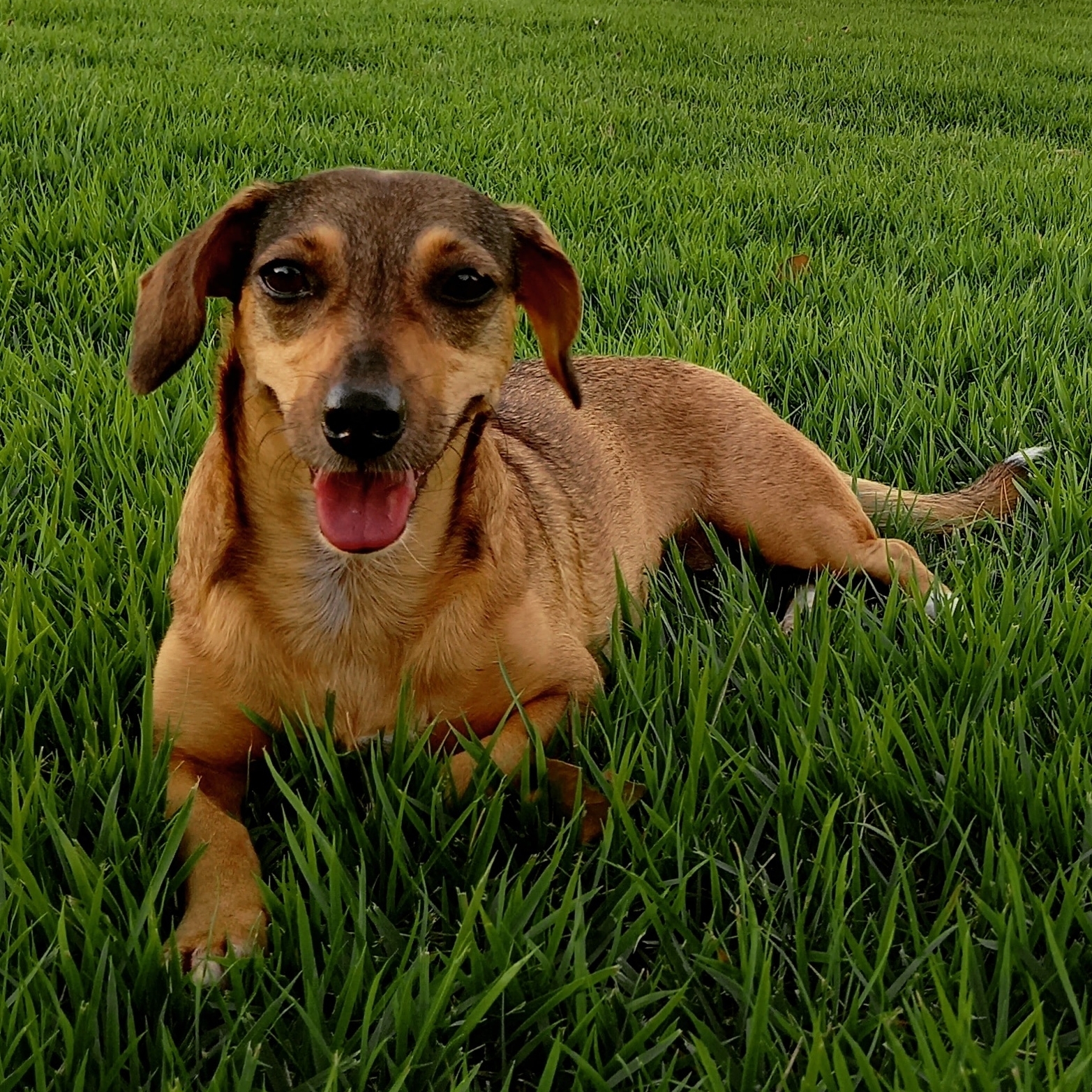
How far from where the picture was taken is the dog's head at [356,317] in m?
2.03

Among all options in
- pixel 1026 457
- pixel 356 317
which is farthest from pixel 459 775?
pixel 1026 457

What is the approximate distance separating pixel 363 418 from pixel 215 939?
35.4 inches

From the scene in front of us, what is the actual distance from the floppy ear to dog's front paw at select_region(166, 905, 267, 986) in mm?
1417

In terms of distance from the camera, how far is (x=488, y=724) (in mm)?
2361

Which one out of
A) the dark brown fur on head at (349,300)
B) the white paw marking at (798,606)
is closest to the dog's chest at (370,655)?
the dark brown fur on head at (349,300)

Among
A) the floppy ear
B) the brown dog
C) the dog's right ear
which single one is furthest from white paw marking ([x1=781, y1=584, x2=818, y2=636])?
the dog's right ear

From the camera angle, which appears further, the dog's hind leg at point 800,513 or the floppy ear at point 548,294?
the dog's hind leg at point 800,513

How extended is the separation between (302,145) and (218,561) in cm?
434

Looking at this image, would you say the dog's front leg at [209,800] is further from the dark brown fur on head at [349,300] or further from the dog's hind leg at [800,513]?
the dog's hind leg at [800,513]

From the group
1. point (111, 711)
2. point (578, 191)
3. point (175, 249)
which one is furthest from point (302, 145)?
point (111, 711)

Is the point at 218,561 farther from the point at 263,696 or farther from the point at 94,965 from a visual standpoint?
the point at 94,965

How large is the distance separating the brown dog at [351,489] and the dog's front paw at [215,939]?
12cm

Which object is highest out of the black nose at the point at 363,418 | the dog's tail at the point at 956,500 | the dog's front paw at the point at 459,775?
the black nose at the point at 363,418

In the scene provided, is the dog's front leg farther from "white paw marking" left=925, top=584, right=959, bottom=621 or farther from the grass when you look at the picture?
"white paw marking" left=925, top=584, right=959, bottom=621
